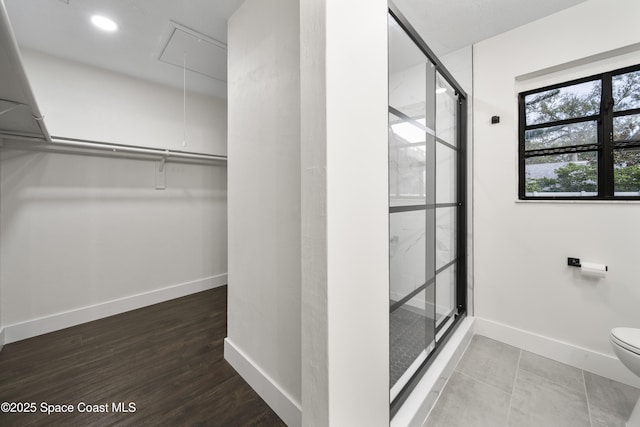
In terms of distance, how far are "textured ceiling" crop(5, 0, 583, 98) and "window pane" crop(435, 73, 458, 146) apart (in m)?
0.48

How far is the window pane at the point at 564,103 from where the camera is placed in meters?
1.70

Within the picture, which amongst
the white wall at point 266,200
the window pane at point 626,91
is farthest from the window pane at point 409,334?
the window pane at point 626,91

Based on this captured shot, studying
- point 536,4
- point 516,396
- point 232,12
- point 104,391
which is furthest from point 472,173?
point 104,391

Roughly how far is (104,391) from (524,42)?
390 centimetres

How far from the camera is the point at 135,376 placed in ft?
5.30

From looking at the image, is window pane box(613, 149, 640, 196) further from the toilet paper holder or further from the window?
the toilet paper holder

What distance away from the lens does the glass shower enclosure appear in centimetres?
127

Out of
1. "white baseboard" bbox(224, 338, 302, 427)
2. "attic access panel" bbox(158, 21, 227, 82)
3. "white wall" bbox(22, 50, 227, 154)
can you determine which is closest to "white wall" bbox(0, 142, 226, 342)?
"white wall" bbox(22, 50, 227, 154)

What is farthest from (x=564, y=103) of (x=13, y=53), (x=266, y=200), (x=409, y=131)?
(x=13, y=53)

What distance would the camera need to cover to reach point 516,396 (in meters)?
1.44

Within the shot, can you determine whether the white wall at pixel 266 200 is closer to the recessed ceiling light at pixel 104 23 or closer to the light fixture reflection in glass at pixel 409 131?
the light fixture reflection in glass at pixel 409 131

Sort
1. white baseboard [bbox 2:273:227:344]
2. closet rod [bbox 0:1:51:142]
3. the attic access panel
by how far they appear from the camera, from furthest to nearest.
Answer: white baseboard [bbox 2:273:227:344] → the attic access panel → closet rod [bbox 0:1:51:142]

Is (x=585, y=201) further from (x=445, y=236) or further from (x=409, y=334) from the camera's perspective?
(x=409, y=334)

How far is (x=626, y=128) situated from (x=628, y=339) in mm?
1352
